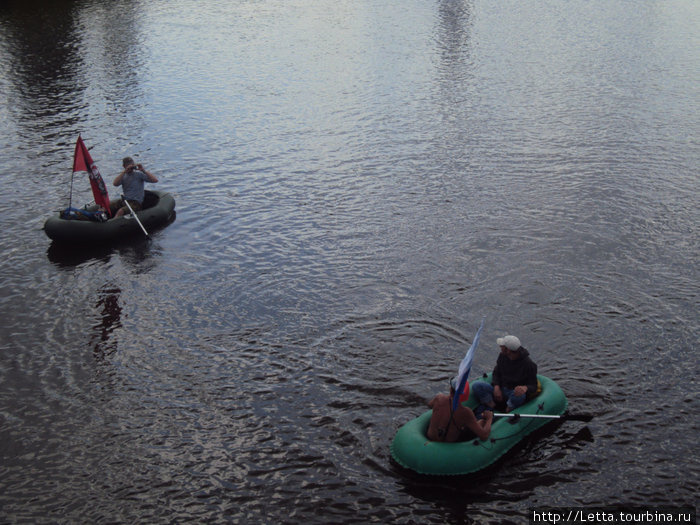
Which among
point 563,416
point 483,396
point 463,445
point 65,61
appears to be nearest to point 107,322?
point 483,396

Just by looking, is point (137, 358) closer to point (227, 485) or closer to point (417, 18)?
point (227, 485)

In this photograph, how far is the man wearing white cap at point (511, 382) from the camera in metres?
11.5

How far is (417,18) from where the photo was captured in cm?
5466

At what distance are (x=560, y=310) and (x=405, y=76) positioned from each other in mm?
24349

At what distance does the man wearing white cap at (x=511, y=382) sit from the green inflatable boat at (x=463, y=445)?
18 centimetres

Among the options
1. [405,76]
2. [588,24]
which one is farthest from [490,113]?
[588,24]

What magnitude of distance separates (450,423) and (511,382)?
5.42 ft

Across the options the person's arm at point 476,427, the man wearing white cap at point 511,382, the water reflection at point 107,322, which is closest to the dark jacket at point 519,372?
the man wearing white cap at point 511,382

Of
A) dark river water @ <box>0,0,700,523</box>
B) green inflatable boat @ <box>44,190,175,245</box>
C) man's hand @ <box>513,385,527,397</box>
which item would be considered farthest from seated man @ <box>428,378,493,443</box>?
green inflatable boat @ <box>44,190,175,245</box>

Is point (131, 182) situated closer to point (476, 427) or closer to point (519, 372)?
point (519, 372)

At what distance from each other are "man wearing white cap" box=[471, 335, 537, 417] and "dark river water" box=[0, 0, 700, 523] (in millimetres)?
769

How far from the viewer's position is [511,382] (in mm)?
11633

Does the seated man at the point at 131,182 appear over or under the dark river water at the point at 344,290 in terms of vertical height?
over

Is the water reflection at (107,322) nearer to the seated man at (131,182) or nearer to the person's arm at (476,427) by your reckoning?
the seated man at (131,182)
